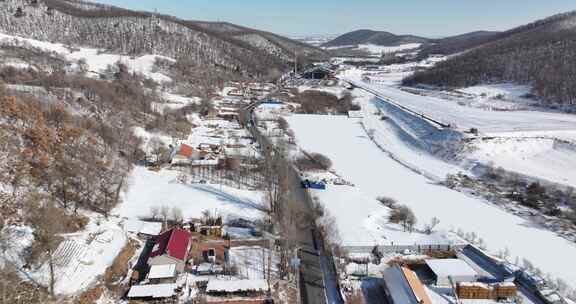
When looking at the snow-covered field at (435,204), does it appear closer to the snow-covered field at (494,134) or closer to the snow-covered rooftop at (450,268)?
the snow-covered field at (494,134)

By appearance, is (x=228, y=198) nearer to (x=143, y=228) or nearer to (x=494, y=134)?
(x=143, y=228)

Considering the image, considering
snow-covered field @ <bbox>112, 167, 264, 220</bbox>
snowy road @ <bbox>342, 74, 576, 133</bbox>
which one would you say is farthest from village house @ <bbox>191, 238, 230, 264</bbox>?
snowy road @ <bbox>342, 74, 576, 133</bbox>

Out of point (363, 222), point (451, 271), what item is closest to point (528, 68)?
point (363, 222)

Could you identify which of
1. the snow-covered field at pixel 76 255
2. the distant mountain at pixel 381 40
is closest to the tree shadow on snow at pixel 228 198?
the snow-covered field at pixel 76 255

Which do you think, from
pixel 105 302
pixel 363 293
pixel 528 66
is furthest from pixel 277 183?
pixel 528 66

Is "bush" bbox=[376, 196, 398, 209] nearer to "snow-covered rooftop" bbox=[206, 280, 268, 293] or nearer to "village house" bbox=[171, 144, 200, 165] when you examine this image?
"snow-covered rooftop" bbox=[206, 280, 268, 293]
